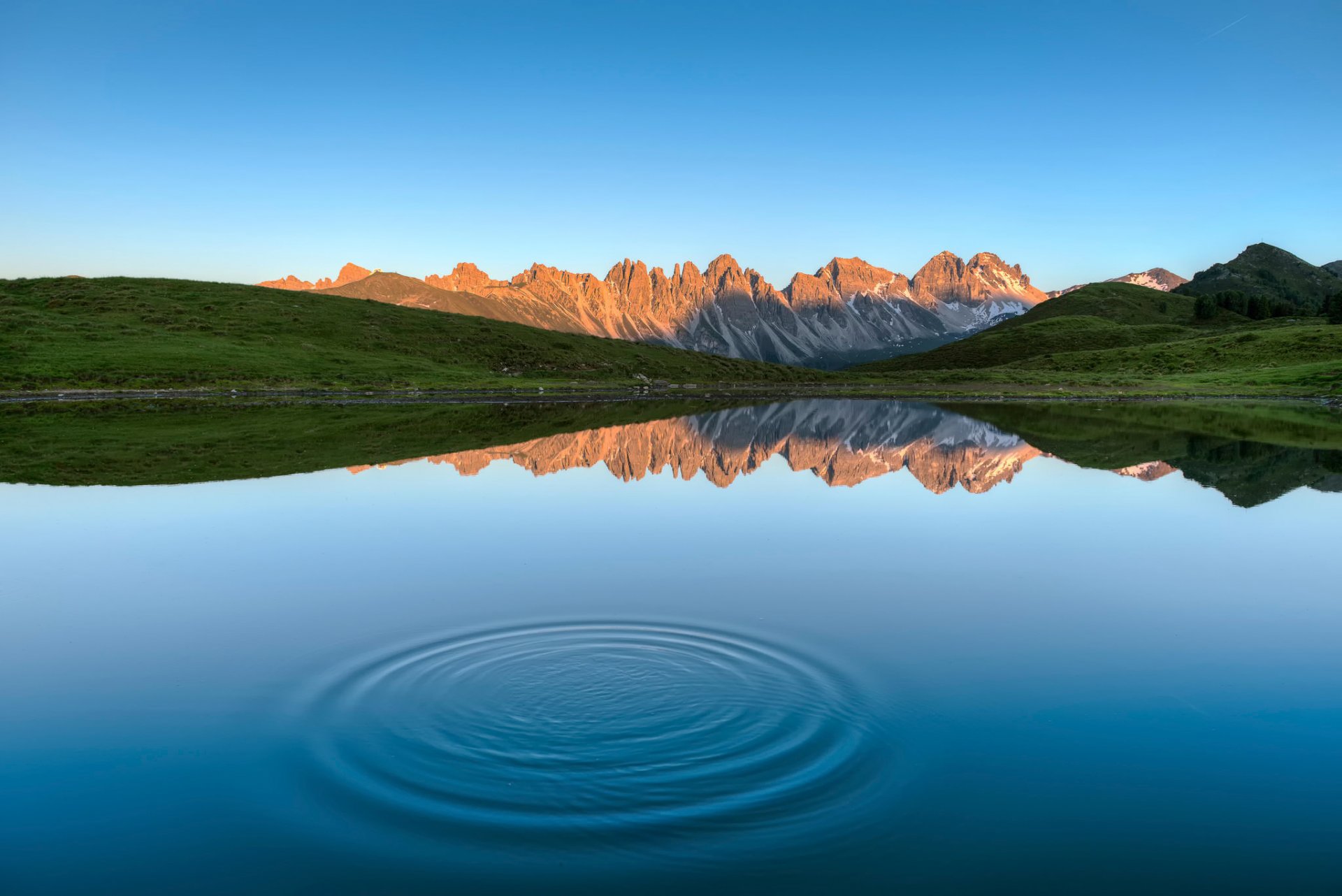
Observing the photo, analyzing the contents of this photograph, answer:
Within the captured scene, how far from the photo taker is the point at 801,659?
16547 mm

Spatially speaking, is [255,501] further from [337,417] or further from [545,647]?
[337,417]

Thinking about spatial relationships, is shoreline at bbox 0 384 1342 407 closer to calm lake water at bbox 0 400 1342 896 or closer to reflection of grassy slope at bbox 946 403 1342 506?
reflection of grassy slope at bbox 946 403 1342 506

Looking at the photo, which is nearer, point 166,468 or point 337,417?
point 166,468

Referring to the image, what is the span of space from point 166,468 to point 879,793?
4138 centimetres

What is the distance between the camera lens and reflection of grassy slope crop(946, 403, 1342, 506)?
147ft

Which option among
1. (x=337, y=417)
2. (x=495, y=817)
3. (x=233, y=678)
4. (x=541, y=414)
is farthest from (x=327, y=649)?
(x=541, y=414)

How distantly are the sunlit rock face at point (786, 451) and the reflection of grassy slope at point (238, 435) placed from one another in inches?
191

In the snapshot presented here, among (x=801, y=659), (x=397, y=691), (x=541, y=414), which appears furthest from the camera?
(x=541, y=414)

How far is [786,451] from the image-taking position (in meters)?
57.6

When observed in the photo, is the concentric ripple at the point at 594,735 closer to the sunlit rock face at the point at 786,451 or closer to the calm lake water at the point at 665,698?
the calm lake water at the point at 665,698

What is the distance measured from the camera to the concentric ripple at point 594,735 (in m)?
11.1

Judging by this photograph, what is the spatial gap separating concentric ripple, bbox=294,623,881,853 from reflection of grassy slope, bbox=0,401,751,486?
3009cm

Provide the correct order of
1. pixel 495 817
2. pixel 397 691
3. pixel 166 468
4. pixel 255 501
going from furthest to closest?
pixel 166 468, pixel 255 501, pixel 397 691, pixel 495 817

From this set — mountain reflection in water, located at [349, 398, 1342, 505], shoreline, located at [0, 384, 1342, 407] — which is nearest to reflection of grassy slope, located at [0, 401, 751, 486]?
mountain reflection in water, located at [349, 398, 1342, 505]
